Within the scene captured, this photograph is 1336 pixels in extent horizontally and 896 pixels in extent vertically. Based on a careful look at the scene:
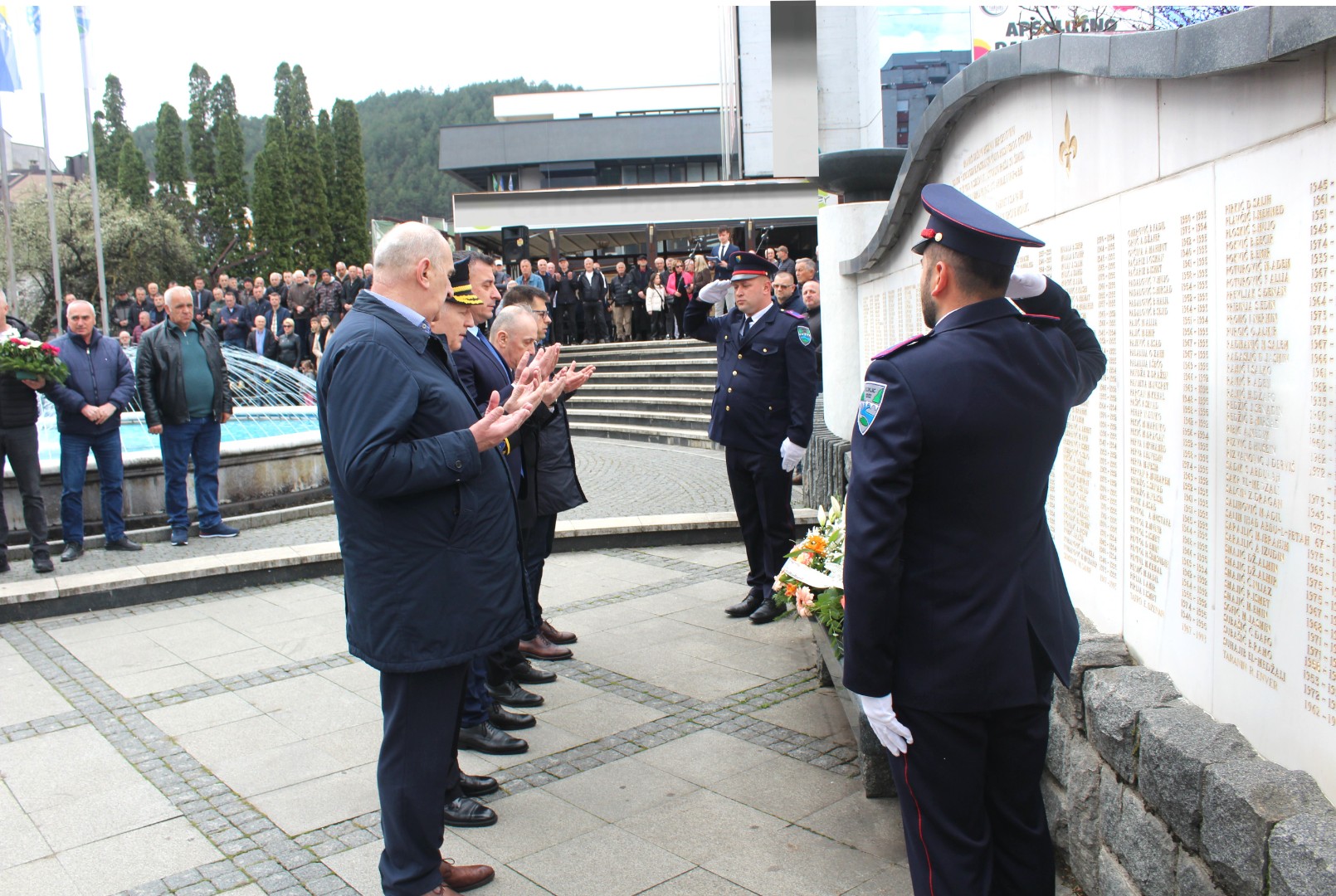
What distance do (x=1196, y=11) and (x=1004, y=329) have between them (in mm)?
17563

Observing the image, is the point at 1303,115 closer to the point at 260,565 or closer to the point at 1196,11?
the point at 260,565

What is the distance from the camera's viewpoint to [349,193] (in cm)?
6469

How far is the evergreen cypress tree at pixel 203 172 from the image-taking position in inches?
2479

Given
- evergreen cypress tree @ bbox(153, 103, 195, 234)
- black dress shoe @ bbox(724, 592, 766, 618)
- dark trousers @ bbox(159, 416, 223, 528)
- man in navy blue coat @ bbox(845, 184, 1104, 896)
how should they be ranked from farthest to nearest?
evergreen cypress tree @ bbox(153, 103, 195, 234) → dark trousers @ bbox(159, 416, 223, 528) → black dress shoe @ bbox(724, 592, 766, 618) → man in navy blue coat @ bbox(845, 184, 1104, 896)

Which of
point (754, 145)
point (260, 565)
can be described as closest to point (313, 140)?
point (754, 145)

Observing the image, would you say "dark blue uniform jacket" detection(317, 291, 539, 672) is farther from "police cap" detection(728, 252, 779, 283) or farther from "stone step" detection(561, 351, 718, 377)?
"stone step" detection(561, 351, 718, 377)

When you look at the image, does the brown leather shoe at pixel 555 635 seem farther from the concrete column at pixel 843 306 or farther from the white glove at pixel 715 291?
the concrete column at pixel 843 306

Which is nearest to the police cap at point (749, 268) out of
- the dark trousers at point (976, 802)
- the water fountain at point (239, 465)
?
the dark trousers at point (976, 802)

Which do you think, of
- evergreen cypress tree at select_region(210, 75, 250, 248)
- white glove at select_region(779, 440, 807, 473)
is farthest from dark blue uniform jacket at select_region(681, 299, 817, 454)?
evergreen cypress tree at select_region(210, 75, 250, 248)

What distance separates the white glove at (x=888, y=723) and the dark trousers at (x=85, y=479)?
801cm

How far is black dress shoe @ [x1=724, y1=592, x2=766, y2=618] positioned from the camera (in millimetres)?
6688

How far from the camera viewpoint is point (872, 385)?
98.4 inches

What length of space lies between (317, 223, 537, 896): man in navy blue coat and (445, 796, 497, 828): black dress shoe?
25.2 inches

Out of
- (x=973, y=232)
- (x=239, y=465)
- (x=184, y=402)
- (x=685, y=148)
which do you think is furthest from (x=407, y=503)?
(x=685, y=148)
